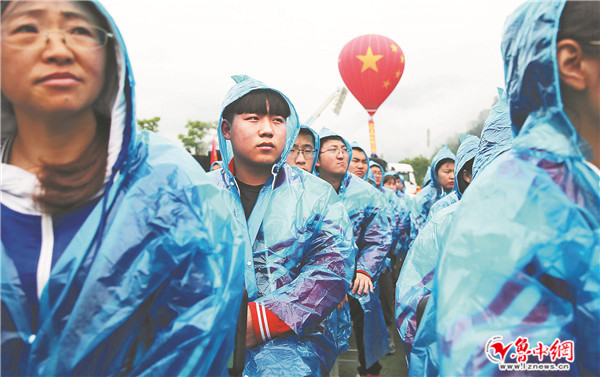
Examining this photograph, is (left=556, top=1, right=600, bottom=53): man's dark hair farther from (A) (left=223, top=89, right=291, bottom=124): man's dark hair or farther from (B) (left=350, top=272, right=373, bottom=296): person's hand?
(B) (left=350, top=272, right=373, bottom=296): person's hand

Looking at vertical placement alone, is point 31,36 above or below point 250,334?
above

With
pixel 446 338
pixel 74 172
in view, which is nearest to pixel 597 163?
pixel 446 338

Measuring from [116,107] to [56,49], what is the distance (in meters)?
0.18

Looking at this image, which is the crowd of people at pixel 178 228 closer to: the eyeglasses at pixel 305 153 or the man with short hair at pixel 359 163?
the eyeglasses at pixel 305 153

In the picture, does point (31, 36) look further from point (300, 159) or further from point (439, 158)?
point (439, 158)

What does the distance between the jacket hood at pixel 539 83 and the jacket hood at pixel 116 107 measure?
0.97 metres

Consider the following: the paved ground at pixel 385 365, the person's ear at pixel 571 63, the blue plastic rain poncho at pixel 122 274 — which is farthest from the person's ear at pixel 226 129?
the paved ground at pixel 385 365

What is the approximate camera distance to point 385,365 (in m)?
4.56

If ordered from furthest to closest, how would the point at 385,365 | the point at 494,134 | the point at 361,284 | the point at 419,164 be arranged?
the point at 419,164 → the point at 385,365 → the point at 361,284 → the point at 494,134

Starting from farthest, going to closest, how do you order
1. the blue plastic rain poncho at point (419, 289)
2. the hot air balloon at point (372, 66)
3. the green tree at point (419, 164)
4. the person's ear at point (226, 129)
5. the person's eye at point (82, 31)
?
the green tree at point (419, 164) → the hot air balloon at point (372, 66) → the person's ear at point (226, 129) → the blue plastic rain poncho at point (419, 289) → the person's eye at point (82, 31)

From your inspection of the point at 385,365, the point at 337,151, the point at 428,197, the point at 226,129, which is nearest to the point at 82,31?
the point at 226,129

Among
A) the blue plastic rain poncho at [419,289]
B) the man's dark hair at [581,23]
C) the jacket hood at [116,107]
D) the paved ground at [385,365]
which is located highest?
the man's dark hair at [581,23]

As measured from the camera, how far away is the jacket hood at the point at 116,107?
1111 mm

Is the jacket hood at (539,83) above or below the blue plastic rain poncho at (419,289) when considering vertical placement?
above
